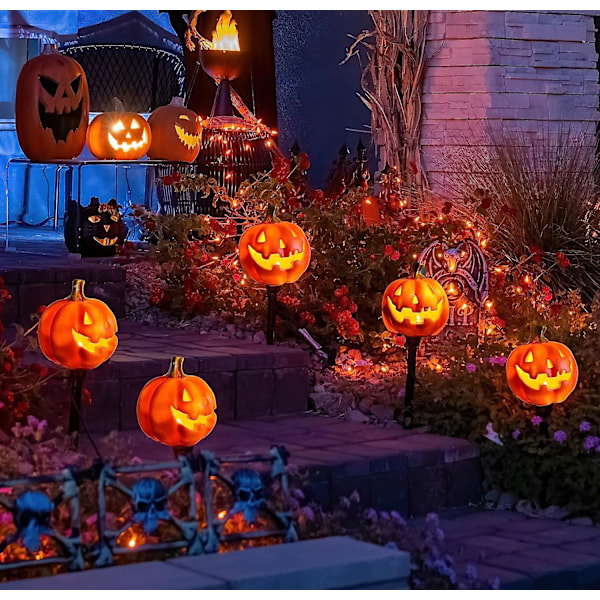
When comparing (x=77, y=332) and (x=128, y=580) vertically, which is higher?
(x=77, y=332)

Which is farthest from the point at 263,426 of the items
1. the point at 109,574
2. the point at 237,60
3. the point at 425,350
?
the point at 237,60

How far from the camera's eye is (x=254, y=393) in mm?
5742

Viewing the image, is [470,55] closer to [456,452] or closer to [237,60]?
[237,60]

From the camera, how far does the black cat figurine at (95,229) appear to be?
7.59 meters

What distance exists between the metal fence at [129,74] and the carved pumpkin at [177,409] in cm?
642

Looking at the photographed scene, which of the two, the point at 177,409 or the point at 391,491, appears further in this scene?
the point at 391,491

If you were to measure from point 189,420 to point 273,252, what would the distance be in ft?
4.87

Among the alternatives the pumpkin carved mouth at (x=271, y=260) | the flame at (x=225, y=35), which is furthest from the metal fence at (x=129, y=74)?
the pumpkin carved mouth at (x=271, y=260)

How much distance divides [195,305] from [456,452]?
205cm

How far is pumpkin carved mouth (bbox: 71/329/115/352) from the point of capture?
182 inches

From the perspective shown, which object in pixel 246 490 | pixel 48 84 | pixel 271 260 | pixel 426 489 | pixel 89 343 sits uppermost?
pixel 48 84

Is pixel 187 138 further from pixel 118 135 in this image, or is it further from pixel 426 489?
pixel 426 489

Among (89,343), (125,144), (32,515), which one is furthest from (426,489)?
(125,144)

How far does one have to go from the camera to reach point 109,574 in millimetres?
3383
